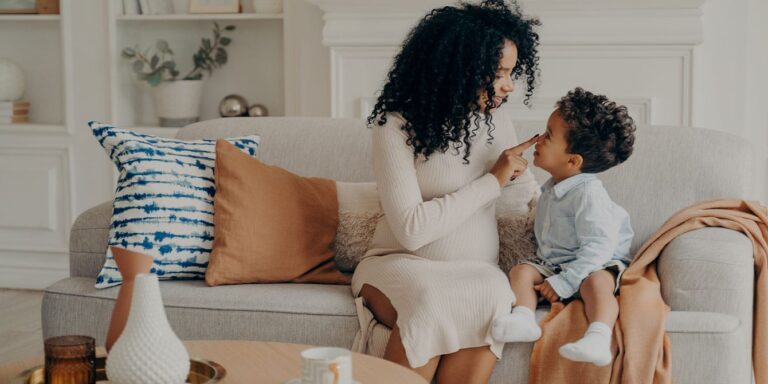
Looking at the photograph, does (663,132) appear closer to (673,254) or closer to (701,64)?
(673,254)

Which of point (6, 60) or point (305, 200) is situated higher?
point (6, 60)

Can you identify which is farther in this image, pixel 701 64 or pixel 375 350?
pixel 701 64

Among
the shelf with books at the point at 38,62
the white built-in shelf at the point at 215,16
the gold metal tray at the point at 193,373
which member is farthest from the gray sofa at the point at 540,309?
the shelf with books at the point at 38,62

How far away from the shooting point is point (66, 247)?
4812mm

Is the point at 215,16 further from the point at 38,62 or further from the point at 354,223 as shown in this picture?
the point at 354,223

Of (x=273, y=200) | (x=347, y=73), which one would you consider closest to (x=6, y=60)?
(x=347, y=73)

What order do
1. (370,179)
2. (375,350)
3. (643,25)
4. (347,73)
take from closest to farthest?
(375,350) < (370,179) < (643,25) < (347,73)

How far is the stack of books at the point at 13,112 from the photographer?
15.7 feet

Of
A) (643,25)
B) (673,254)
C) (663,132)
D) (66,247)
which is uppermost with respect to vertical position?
(643,25)

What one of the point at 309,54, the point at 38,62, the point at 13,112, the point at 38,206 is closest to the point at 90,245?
the point at 309,54

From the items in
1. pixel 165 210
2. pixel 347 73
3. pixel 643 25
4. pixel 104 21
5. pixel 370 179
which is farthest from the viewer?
pixel 104 21

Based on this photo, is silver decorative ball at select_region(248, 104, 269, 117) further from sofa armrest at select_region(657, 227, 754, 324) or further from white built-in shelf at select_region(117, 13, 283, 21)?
sofa armrest at select_region(657, 227, 754, 324)

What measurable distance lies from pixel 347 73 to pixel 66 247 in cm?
158

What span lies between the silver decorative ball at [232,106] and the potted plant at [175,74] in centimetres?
13
